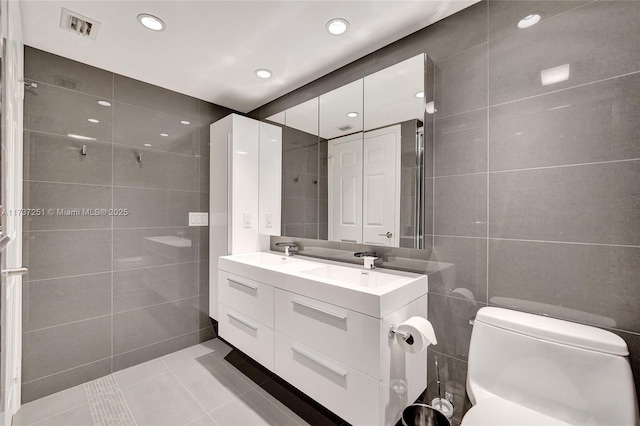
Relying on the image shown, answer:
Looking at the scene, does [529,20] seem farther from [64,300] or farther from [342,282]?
[64,300]

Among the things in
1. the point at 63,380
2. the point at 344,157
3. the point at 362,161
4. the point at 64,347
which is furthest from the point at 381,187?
the point at 63,380

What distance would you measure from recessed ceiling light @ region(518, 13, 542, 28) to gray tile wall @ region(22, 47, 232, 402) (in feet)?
7.96

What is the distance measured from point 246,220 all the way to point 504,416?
207 centimetres

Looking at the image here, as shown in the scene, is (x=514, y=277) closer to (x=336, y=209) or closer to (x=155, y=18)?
(x=336, y=209)

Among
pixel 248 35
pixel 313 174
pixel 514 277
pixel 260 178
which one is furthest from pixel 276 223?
pixel 514 277

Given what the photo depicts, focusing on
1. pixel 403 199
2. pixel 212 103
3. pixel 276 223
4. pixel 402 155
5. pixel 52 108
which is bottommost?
pixel 276 223

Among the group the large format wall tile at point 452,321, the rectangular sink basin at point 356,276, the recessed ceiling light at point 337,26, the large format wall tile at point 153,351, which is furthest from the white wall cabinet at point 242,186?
the large format wall tile at point 452,321

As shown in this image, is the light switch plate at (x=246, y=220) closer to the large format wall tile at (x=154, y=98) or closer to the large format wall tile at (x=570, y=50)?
the large format wall tile at (x=154, y=98)

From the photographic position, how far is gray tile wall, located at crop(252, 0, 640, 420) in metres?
1.11

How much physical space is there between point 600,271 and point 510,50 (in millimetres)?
1066

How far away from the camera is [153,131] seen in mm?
2359

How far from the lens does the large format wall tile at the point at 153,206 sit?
7.24 ft

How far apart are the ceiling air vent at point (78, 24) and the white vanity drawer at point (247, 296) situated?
1739 mm

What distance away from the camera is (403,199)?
1.65 metres
